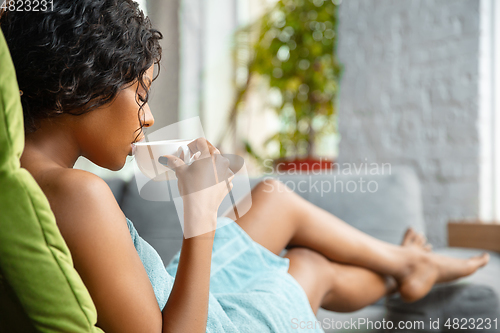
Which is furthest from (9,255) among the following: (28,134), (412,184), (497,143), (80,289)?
(497,143)

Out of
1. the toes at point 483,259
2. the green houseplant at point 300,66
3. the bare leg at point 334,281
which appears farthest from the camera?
the green houseplant at point 300,66

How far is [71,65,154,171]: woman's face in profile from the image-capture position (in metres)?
0.55

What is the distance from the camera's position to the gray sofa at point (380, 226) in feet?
3.47

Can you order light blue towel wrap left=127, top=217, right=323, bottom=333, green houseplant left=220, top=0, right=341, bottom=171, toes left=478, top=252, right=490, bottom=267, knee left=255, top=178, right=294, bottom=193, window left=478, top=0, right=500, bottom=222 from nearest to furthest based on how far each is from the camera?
light blue towel wrap left=127, top=217, right=323, bottom=333
knee left=255, top=178, right=294, bottom=193
toes left=478, top=252, right=490, bottom=267
window left=478, top=0, right=500, bottom=222
green houseplant left=220, top=0, right=341, bottom=171

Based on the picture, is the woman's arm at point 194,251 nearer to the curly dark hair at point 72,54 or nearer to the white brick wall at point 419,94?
the curly dark hair at point 72,54

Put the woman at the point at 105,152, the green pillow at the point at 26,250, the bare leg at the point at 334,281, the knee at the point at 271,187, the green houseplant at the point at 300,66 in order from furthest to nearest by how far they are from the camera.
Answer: the green houseplant at the point at 300,66 < the knee at the point at 271,187 < the bare leg at the point at 334,281 < the woman at the point at 105,152 < the green pillow at the point at 26,250

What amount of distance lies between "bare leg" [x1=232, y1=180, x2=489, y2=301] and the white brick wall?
2.62 ft

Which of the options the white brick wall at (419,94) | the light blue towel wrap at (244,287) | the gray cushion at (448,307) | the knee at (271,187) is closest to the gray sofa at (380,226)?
the gray cushion at (448,307)

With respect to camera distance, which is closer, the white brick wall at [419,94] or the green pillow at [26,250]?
the green pillow at [26,250]

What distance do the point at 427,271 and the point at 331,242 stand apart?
0.31 metres

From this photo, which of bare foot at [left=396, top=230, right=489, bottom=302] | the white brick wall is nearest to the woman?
bare foot at [left=396, top=230, right=489, bottom=302]

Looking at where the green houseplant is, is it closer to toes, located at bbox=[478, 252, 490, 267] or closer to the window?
the window

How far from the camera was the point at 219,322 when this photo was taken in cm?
67

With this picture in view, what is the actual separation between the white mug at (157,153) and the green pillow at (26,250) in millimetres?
192
